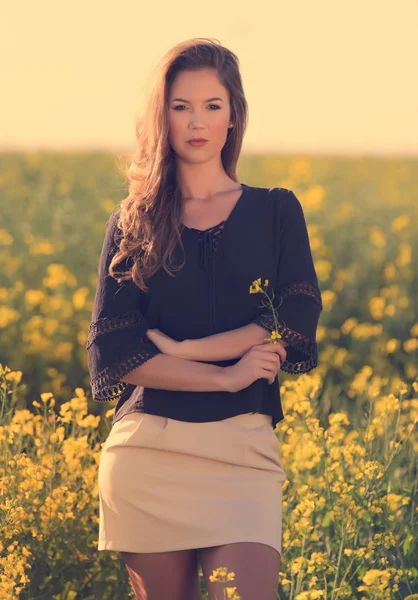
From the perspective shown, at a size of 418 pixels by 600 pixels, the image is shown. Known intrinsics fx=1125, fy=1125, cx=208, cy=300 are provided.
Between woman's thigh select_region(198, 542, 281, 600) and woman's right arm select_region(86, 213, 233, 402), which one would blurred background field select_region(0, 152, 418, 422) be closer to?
woman's right arm select_region(86, 213, 233, 402)

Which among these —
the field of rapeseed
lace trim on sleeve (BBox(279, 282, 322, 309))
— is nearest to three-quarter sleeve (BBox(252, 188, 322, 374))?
lace trim on sleeve (BBox(279, 282, 322, 309))

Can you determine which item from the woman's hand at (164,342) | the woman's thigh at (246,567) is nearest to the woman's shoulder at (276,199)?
the woman's hand at (164,342)

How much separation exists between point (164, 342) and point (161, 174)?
16.9 inches

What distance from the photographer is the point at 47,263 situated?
25.4 ft

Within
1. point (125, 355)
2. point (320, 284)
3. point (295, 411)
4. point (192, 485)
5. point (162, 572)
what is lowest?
point (162, 572)

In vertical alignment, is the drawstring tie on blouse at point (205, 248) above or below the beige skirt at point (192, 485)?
above

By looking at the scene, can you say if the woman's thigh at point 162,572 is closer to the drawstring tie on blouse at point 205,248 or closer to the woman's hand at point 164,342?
the woman's hand at point 164,342

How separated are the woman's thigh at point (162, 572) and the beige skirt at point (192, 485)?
36 mm

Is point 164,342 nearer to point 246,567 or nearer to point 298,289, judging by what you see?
point 298,289

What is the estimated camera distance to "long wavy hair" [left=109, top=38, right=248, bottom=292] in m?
2.74

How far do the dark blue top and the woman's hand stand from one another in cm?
2

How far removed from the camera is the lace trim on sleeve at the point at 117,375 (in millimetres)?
2725

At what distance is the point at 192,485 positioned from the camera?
8.63 ft

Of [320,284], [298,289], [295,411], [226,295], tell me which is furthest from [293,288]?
[320,284]
